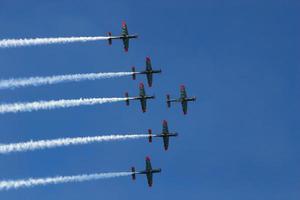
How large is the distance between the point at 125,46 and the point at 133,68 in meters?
6.35

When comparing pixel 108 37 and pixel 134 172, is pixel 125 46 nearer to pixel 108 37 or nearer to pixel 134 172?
pixel 108 37

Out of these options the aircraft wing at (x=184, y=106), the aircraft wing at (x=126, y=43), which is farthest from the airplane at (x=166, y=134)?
the aircraft wing at (x=126, y=43)

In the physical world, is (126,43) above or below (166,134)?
above

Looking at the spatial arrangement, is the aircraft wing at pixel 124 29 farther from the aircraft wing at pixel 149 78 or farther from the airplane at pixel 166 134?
the airplane at pixel 166 134

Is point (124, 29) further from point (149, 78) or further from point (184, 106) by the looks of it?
point (184, 106)

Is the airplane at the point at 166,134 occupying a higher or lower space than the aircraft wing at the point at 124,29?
lower

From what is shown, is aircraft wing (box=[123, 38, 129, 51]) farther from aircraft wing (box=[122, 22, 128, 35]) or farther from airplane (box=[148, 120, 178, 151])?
airplane (box=[148, 120, 178, 151])

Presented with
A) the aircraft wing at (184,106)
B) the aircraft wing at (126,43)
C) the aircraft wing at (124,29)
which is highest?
the aircraft wing at (124,29)

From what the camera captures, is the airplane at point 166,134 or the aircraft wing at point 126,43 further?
the airplane at point 166,134

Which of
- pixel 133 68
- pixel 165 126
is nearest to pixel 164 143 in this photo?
pixel 165 126

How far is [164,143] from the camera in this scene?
637 ft

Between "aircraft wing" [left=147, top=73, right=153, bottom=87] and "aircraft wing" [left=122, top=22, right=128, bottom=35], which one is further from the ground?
"aircraft wing" [left=122, top=22, right=128, bottom=35]

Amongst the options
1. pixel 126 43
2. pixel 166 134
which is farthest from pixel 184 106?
pixel 126 43

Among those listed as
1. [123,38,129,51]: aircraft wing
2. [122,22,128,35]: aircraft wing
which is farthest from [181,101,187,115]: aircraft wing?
[122,22,128,35]: aircraft wing
